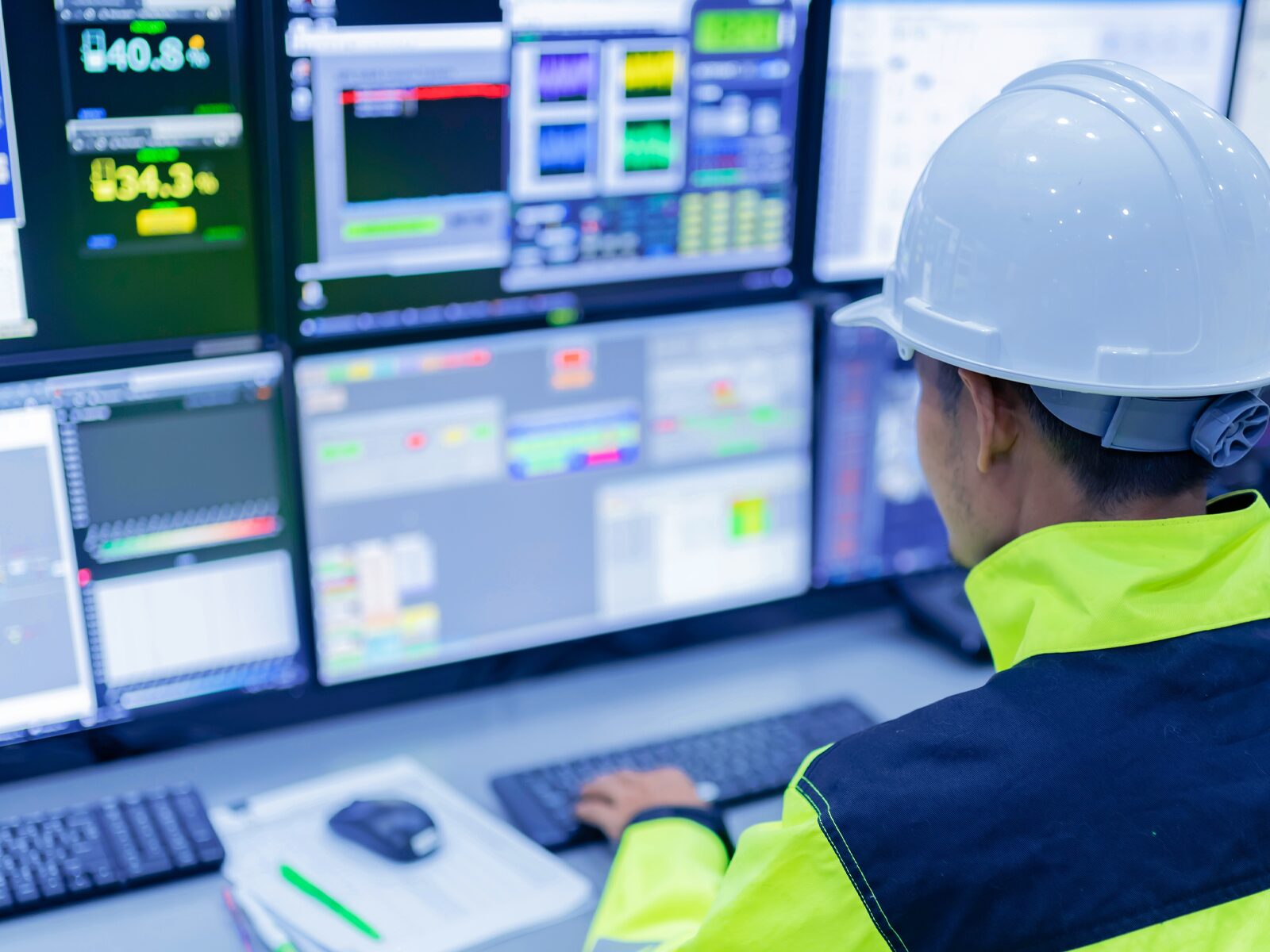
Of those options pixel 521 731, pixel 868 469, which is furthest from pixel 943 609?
pixel 521 731

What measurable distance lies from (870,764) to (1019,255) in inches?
15.6

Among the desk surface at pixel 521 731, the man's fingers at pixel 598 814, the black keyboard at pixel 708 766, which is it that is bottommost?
the desk surface at pixel 521 731

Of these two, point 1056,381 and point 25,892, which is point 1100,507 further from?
point 25,892

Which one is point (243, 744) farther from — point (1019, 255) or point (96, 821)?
point (1019, 255)

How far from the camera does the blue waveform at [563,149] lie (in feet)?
4.81

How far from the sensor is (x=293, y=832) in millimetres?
1372

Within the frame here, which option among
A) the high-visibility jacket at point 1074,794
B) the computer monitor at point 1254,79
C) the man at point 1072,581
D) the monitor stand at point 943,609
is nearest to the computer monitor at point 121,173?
the man at point 1072,581

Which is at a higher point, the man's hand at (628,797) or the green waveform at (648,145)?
the green waveform at (648,145)

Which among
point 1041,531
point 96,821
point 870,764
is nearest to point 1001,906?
point 870,764

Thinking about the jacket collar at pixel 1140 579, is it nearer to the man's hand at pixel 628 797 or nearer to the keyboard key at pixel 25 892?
the man's hand at pixel 628 797

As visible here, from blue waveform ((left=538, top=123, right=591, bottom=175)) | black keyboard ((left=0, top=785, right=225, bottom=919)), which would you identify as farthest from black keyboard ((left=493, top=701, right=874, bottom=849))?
blue waveform ((left=538, top=123, right=591, bottom=175))

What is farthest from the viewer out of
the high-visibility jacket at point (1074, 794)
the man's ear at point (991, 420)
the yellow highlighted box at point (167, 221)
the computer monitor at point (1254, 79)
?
the computer monitor at point (1254, 79)

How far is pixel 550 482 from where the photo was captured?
1574 mm

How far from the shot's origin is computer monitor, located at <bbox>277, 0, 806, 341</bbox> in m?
1.37
